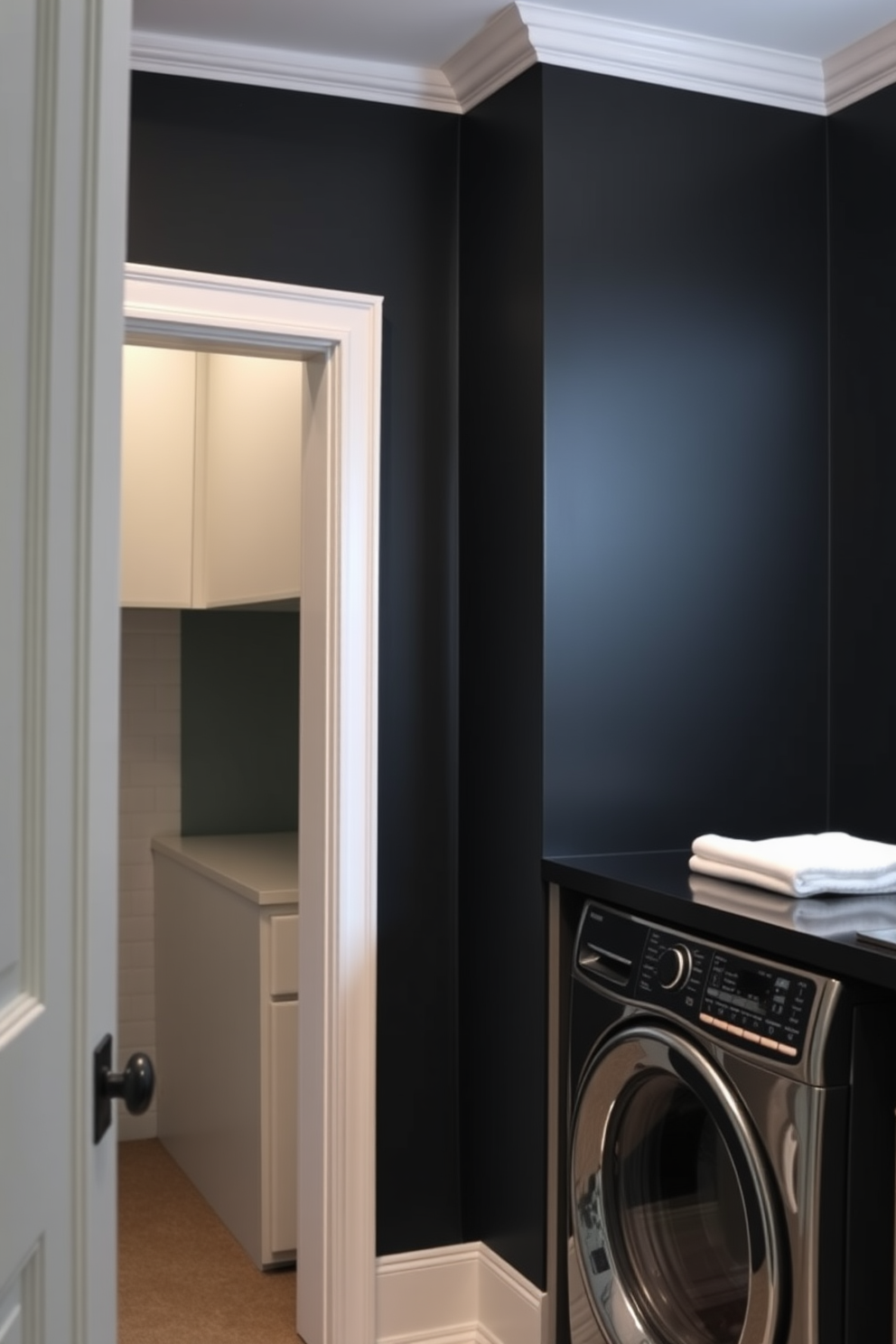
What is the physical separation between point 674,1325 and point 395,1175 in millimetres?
800

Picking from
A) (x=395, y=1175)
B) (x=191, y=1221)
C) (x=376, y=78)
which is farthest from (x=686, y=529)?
(x=191, y=1221)

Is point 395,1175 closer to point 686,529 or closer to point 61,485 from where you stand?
point 686,529

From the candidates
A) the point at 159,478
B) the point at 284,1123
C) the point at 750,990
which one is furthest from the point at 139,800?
the point at 750,990

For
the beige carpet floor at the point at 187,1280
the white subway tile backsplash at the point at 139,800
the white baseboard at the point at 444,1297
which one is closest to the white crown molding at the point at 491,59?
the white subway tile backsplash at the point at 139,800

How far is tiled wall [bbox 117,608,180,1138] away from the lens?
439 centimetres

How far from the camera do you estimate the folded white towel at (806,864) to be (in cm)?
232

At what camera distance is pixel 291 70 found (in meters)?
2.90

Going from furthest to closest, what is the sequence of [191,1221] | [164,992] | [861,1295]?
1. [164,992]
2. [191,1221]
3. [861,1295]

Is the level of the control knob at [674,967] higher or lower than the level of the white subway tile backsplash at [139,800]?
lower

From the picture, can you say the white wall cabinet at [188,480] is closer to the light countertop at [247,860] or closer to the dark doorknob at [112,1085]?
the light countertop at [247,860]

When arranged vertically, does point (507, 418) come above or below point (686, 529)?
above

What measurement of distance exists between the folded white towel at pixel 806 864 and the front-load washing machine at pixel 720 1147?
181mm

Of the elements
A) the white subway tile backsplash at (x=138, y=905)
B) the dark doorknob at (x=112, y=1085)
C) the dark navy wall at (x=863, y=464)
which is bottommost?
the white subway tile backsplash at (x=138, y=905)

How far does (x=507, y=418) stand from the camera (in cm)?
287
